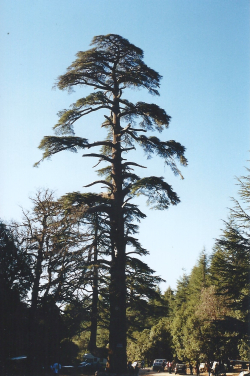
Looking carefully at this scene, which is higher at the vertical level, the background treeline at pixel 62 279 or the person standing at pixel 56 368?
the background treeline at pixel 62 279

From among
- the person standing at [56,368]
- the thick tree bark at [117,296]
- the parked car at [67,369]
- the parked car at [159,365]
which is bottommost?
the parked car at [159,365]

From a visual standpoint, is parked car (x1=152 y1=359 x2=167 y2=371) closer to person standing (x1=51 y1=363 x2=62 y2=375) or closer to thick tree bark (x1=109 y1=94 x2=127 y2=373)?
person standing (x1=51 y1=363 x2=62 y2=375)

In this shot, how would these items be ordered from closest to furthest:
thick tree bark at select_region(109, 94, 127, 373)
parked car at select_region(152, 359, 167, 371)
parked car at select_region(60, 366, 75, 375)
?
1. thick tree bark at select_region(109, 94, 127, 373)
2. parked car at select_region(60, 366, 75, 375)
3. parked car at select_region(152, 359, 167, 371)

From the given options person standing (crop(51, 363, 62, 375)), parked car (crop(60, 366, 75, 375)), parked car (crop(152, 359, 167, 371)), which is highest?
person standing (crop(51, 363, 62, 375))

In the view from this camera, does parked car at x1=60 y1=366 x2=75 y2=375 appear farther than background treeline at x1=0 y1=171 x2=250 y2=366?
Yes

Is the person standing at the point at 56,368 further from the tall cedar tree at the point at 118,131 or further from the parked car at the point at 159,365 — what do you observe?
the parked car at the point at 159,365

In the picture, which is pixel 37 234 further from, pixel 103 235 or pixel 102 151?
pixel 102 151

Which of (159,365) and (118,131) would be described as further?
(159,365)

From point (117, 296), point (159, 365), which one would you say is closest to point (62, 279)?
point (117, 296)

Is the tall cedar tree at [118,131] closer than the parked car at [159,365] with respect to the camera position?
Yes

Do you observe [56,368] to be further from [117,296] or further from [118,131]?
[118,131]

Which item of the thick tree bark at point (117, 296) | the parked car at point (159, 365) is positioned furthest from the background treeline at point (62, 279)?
the parked car at point (159, 365)

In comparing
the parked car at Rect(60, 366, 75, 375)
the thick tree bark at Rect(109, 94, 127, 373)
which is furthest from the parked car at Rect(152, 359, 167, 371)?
the thick tree bark at Rect(109, 94, 127, 373)

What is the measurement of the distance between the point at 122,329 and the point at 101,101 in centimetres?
1191
